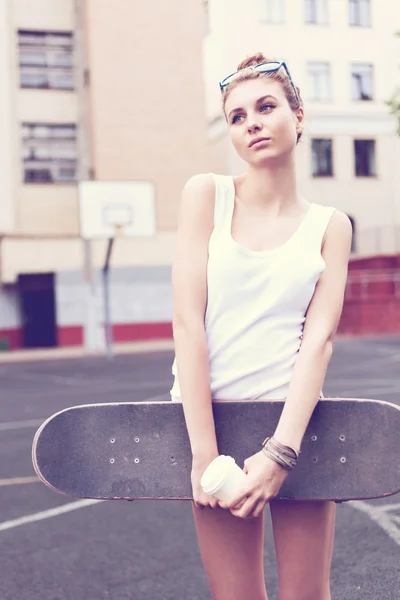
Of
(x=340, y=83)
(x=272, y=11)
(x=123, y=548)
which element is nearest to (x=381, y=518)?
(x=123, y=548)

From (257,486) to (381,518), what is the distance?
314 cm

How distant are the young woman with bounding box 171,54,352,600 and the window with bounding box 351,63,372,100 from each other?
27497mm

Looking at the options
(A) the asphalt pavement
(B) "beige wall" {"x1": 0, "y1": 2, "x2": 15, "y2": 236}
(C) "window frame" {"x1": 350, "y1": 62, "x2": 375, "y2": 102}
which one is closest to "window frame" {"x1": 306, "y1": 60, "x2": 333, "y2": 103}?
(C) "window frame" {"x1": 350, "y1": 62, "x2": 375, "y2": 102}

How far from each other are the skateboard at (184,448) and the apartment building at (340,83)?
2401cm

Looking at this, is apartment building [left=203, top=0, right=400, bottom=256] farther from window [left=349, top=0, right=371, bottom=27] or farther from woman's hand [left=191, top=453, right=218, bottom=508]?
woman's hand [left=191, top=453, right=218, bottom=508]

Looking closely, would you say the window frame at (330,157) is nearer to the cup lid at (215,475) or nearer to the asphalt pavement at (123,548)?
the asphalt pavement at (123,548)

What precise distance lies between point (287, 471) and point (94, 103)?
79.1ft

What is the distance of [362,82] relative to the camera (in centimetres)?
2823

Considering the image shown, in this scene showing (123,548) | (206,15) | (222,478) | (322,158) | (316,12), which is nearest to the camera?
(222,478)

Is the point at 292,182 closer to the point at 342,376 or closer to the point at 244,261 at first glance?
the point at 244,261

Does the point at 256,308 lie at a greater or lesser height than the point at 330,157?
lesser

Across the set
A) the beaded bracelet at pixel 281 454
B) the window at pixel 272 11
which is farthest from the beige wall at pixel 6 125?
the beaded bracelet at pixel 281 454

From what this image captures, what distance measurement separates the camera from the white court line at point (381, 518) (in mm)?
4117

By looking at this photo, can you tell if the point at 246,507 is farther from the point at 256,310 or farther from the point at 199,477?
the point at 256,310
